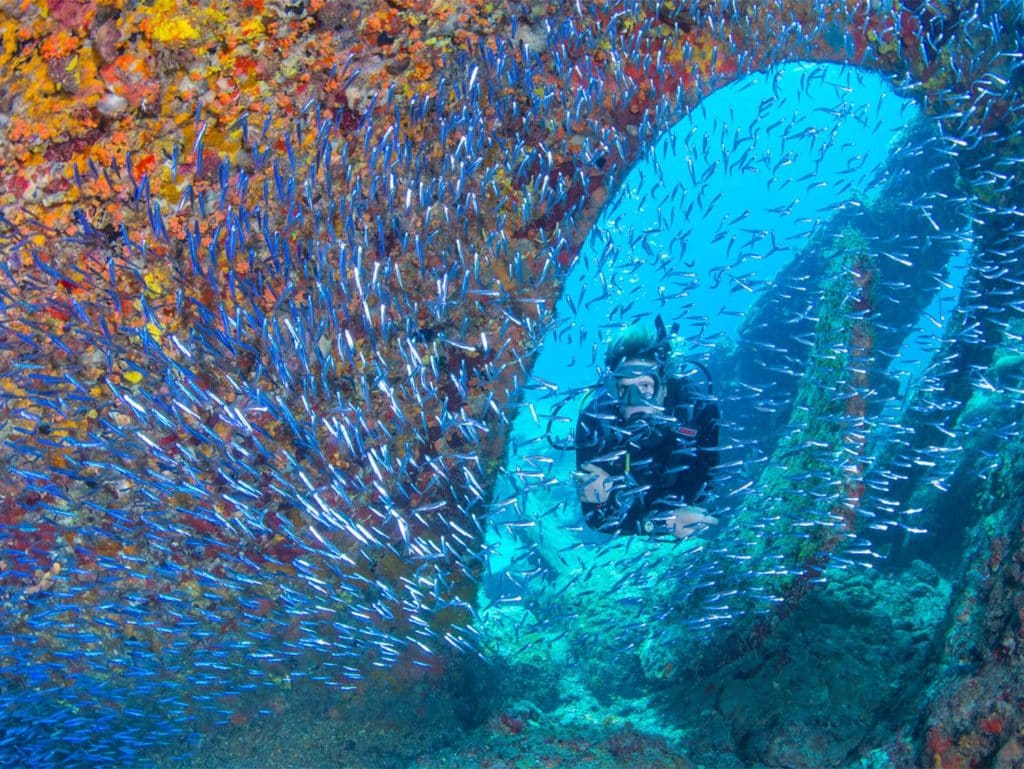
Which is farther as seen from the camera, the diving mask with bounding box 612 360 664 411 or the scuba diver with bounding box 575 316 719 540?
the diving mask with bounding box 612 360 664 411

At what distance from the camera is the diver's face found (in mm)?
5555

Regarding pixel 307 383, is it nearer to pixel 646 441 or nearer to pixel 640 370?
pixel 640 370

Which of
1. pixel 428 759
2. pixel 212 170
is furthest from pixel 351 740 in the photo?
pixel 212 170

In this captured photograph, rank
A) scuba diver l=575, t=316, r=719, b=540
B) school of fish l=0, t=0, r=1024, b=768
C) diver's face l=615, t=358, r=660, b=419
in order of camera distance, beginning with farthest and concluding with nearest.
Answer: diver's face l=615, t=358, r=660, b=419, scuba diver l=575, t=316, r=719, b=540, school of fish l=0, t=0, r=1024, b=768

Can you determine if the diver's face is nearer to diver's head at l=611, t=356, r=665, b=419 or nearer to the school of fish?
diver's head at l=611, t=356, r=665, b=419

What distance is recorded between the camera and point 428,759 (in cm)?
480

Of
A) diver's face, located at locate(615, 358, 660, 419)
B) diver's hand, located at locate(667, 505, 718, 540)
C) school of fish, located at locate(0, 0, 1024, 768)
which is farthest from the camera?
diver's face, located at locate(615, 358, 660, 419)

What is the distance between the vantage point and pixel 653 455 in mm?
5672

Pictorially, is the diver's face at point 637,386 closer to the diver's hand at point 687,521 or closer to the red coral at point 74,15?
the diver's hand at point 687,521

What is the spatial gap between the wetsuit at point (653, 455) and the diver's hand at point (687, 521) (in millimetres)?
147

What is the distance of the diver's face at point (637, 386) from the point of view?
18.2 ft

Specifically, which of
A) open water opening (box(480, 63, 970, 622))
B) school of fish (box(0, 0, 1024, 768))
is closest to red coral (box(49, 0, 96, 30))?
school of fish (box(0, 0, 1024, 768))

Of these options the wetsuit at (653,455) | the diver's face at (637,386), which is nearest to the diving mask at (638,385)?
the diver's face at (637,386)

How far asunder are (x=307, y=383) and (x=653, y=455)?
335 centimetres
